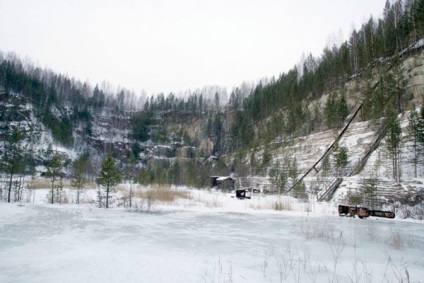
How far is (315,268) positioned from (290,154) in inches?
1588

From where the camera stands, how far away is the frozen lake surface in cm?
457

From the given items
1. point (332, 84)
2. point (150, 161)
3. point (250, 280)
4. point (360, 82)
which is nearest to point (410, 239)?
point (250, 280)

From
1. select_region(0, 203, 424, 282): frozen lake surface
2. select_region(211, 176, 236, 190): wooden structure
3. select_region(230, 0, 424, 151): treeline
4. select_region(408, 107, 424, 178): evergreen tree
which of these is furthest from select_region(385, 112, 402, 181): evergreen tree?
select_region(211, 176, 236, 190): wooden structure

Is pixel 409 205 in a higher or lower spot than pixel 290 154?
lower

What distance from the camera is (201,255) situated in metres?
5.97

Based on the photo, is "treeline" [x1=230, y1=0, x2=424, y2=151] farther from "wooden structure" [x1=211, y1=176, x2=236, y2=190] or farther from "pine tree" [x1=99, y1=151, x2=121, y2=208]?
"pine tree" [x1=99, y1=151, x2=121, y2=208]

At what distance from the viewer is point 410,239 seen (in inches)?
328

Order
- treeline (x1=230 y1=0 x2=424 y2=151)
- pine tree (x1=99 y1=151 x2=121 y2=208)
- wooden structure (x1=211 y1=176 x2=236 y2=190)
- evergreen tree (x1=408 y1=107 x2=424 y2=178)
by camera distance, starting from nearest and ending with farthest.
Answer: pine tree (x1=99 y1=151 x2=121 y2=208) < evergreen tree (x1=408 y1=107 x2=424 y2=178) < treeline (x1=230 y1=0 x2=424 y2=151) < wooden structure (x1=211 y1=176 x2=236 y2=190)

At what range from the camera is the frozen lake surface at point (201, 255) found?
15.0ft

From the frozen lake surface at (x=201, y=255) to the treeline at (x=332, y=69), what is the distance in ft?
121

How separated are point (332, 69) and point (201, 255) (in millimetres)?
60236

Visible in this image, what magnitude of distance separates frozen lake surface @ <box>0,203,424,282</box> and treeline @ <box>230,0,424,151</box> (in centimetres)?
3684

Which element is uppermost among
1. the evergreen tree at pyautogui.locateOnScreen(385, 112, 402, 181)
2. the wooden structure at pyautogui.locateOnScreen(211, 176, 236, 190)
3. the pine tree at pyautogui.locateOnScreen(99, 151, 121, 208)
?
the evergreen tree at pyautogui.locateOnScreen(385, 112, 402, 181)

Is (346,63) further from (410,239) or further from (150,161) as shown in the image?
(150,161)
